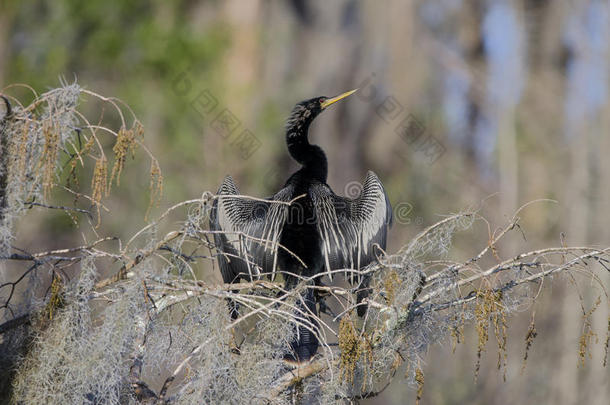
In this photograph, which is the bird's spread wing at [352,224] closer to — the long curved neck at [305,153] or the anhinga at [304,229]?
the anhinga at [304,229]

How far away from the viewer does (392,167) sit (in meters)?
16.6

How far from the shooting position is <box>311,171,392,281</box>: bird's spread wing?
13.4 ft

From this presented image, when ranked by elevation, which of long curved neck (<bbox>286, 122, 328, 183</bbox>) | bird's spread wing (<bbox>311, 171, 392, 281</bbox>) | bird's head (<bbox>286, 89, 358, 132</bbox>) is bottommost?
bird's spread wing (<bbox>311, 171, 392, 281</bbox>)

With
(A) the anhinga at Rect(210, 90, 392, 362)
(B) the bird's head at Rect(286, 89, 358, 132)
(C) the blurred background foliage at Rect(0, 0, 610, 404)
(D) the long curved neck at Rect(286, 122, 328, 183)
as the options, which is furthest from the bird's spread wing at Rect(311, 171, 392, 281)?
(C) the blurred background foliage at Rect(0, 0, 610, 404)

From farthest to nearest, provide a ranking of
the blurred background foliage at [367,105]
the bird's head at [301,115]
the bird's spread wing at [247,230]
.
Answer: the blurred background foliage at [367,105]
the bird's head at [301,115]
the bird's spread wing at [247,230]

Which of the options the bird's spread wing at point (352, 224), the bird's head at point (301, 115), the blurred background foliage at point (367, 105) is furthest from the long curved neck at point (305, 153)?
the blurred background foliage at point (367, 105)

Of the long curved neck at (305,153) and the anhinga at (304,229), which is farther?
the long curved neck at (305,153)

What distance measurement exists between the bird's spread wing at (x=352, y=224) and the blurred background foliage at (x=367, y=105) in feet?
24.0

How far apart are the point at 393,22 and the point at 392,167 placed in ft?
10.6

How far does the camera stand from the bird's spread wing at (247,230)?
3.98 m

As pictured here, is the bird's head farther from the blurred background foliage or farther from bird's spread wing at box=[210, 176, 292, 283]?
the blurred background foliage

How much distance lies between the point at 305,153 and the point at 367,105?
1131 cm

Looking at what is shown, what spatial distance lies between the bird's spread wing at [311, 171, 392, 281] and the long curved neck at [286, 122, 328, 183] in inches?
7.9

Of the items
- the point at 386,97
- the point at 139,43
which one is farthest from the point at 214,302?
the point at 139,43
